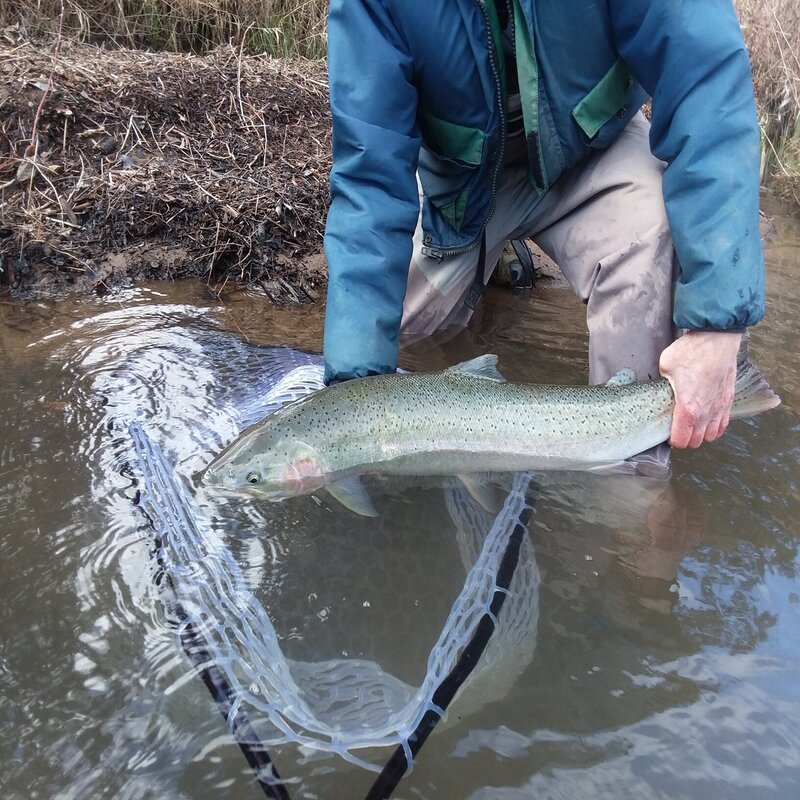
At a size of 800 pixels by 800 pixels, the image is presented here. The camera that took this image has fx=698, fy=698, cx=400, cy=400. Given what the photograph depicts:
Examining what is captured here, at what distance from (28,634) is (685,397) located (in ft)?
6.54

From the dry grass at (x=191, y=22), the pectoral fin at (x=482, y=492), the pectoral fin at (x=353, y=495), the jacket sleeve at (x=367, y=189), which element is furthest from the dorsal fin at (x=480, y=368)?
the dry grass at (x=191, y=22)

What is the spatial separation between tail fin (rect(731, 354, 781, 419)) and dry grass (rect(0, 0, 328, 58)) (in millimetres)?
5211

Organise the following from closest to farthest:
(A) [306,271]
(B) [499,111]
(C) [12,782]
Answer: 1. (C) [12,782]
2. (B) [499,111]
3. (A) [306,271]

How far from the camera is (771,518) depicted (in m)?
2.36

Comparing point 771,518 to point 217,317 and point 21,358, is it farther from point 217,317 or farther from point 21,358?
point 21,358

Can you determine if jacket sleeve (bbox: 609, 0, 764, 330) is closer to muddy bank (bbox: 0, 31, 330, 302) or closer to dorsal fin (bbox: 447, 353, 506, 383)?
dorsal fin (bbox: 447, 353, 506, 383)

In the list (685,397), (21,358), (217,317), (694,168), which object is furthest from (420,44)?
(21,358)

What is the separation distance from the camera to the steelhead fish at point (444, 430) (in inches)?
83.4

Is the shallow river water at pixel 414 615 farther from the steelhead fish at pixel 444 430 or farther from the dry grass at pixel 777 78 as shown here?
the dry grass at pixel 777 78

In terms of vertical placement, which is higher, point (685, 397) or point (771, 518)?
point (685, 397)

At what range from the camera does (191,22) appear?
6176 millimetres

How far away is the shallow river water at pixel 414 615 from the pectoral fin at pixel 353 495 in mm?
135

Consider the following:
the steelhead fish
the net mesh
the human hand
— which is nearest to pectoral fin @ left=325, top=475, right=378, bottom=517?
the steelhead fish

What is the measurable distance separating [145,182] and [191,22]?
2833 mm
